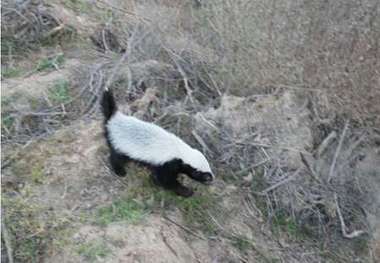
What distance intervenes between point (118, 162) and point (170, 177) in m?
0.34

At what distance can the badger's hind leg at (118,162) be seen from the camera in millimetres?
3613

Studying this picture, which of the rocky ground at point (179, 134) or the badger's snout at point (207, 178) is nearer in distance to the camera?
the rocky ground at point (179, 134)

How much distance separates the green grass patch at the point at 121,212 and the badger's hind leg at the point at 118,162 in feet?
0.67

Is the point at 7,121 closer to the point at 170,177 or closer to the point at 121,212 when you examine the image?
the point at 121,212

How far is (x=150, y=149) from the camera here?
140 inches

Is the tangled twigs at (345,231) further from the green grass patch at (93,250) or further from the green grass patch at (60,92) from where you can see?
the green grass patch at (60,92)

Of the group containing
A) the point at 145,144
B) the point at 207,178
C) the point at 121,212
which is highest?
the point at 145,144

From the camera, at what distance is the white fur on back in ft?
11.7

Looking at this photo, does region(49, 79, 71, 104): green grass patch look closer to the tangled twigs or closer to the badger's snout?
the badger's snout

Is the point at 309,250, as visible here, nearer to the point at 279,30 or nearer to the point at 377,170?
the point at 377,170

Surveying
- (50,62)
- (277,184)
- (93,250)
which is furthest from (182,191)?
(50,62)

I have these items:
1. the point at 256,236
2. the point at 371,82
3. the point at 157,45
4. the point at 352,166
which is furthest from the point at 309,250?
the point at 157,45

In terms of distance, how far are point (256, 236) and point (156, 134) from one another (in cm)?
100

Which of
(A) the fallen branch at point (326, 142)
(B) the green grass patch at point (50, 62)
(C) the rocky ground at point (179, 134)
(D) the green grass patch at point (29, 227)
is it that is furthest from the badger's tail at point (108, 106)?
(A) the fallen branch at point (326, 142)
